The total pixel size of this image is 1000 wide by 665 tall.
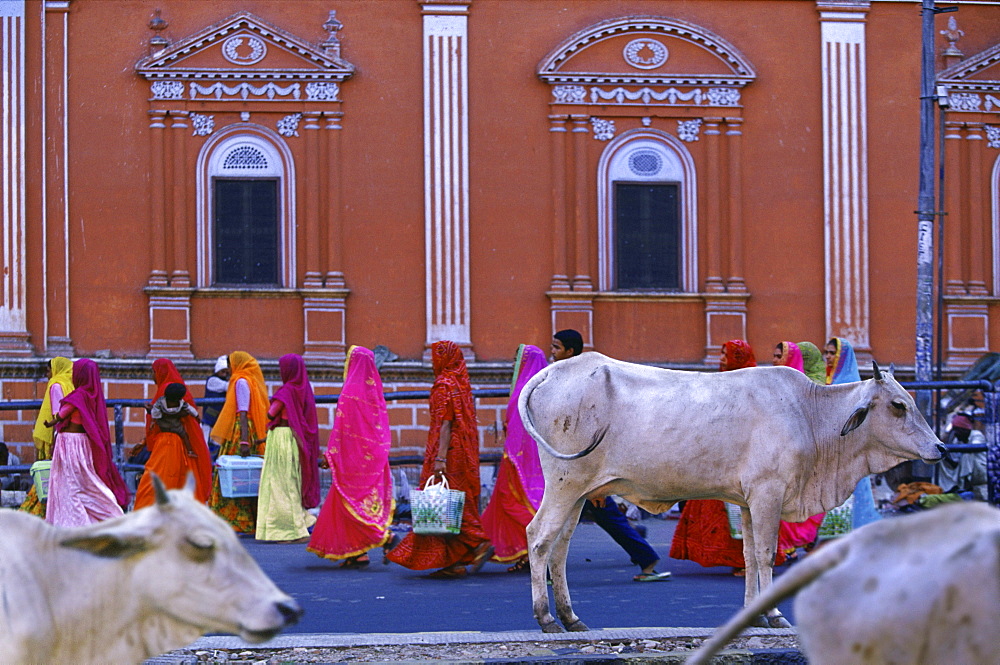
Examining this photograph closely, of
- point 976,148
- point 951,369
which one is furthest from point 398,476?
point 976,148

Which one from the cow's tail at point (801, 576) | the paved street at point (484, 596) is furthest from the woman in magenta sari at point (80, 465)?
the cow's tail at point (801, 576)

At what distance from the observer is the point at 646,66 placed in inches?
715

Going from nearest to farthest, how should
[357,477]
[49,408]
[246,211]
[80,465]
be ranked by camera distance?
1. [80,465]
2. [357,477]
3. [49,408]
4. [246,211]

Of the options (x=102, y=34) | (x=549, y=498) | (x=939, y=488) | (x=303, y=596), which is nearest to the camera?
(x=549, y=498)

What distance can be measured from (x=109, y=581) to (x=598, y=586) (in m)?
6.20

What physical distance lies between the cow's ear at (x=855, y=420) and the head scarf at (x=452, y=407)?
3.15 metres

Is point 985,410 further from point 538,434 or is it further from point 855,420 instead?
point 538,434

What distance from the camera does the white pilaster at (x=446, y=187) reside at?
17.9 meters

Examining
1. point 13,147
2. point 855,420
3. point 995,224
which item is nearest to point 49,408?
point 13,147

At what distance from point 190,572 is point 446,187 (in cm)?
1394

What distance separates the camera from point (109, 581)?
170 inches

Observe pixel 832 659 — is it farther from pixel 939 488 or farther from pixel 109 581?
pixel 939 488

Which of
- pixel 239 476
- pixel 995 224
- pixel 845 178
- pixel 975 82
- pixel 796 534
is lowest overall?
pixel 796 534

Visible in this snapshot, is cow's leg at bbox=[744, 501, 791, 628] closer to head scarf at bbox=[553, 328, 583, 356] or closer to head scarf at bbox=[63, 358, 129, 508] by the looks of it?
head scarf at bbox=[553, 328, 583, 356]
